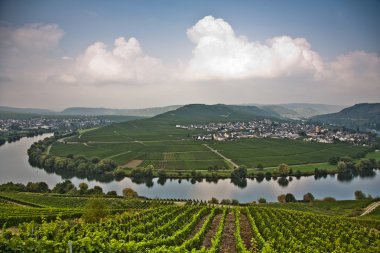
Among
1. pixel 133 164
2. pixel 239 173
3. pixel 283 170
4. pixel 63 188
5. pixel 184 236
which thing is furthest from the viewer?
pixel 133 164

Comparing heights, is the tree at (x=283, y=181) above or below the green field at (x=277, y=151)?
below

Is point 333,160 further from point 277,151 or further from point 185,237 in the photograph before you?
point 185,237

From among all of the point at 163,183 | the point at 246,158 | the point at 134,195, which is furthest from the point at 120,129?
the point at 134,195

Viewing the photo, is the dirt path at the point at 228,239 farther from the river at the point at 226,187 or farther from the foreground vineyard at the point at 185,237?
the river at the point at 226,187

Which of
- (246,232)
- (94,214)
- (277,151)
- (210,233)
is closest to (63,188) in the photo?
(94,214)

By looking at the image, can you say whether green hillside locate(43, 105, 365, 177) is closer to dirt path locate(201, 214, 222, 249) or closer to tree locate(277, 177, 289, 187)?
tree locate(277, 177, 289, 187)

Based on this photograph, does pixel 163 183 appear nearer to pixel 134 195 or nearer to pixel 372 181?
pixel 134 195

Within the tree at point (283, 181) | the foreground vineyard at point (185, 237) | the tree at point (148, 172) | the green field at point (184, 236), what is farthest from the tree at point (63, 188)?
the tree at point (283, 181)
